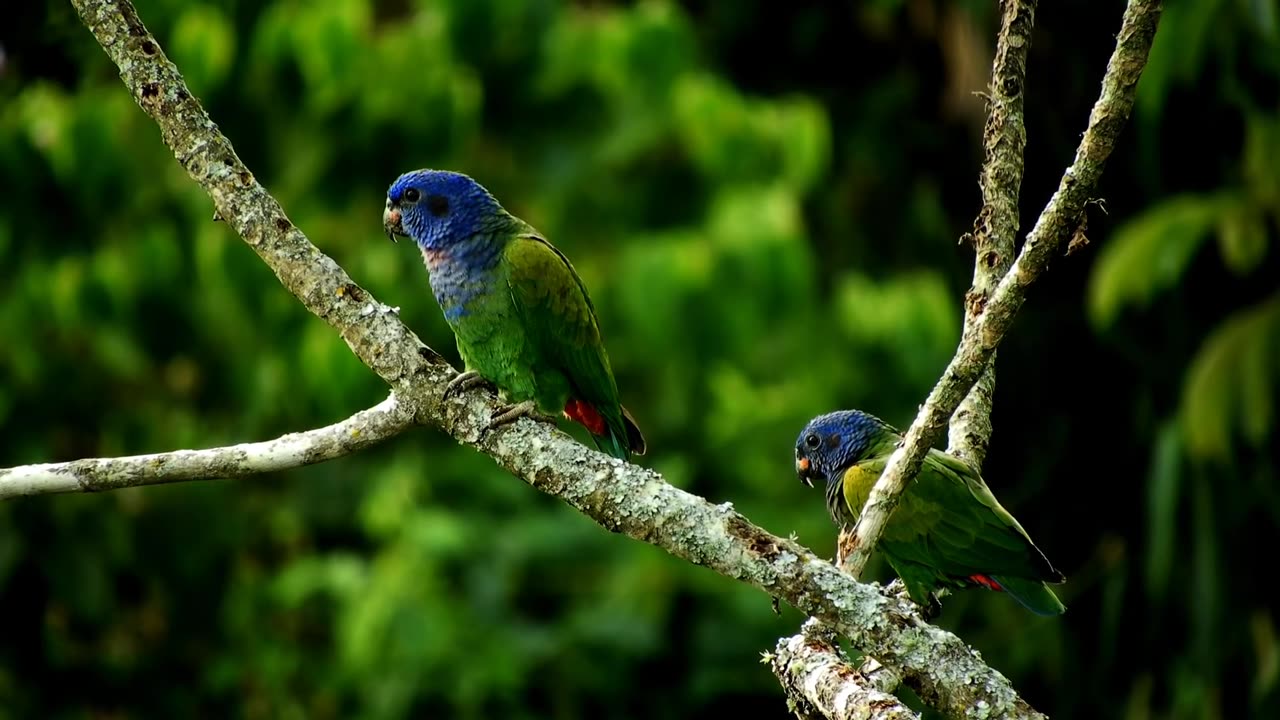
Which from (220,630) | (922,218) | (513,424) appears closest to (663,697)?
(220,630)

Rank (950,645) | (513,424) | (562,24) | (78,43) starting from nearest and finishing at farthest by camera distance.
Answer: (950,645) < (513,424) < (78,43) < (562,24)

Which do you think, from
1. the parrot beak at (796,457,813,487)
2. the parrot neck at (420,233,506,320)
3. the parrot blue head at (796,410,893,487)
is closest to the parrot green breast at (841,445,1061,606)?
the parrot blue head at (796,410,893,487)

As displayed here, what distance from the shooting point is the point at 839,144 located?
866cm

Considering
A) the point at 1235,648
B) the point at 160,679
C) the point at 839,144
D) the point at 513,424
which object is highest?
the point at 839,144

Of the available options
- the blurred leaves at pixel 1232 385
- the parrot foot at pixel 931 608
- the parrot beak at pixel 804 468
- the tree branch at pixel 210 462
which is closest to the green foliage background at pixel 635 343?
the blurred leaves at pixel 1232 385

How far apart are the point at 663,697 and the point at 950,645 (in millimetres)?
6488

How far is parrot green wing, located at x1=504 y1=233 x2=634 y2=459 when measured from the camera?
4098 millimetres

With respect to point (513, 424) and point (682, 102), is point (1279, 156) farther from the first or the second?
point (513, 424)

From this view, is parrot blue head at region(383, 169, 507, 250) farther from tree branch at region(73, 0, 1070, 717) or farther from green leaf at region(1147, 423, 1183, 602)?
green leaf at region(1147, 423, 1183, 602)

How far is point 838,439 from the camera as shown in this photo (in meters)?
4.27

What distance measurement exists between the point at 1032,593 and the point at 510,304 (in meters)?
1.64

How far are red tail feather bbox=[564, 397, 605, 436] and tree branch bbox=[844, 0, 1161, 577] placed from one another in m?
1.51

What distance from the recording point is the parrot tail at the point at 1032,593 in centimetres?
379

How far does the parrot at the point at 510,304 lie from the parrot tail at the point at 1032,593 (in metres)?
1.16
